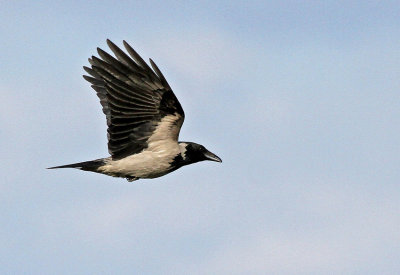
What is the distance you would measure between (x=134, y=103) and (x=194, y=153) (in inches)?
79.1

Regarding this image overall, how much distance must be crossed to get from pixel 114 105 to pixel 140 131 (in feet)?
2.42

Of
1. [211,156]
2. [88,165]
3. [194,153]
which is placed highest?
[211,156]

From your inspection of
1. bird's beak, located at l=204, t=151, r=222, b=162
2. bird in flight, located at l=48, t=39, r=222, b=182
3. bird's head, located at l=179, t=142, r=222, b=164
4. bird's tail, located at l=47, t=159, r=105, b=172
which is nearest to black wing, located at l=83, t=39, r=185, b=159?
bird in flight, located at l=48, t=39, r=222, b=182

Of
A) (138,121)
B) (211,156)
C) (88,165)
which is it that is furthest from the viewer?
(211,156)

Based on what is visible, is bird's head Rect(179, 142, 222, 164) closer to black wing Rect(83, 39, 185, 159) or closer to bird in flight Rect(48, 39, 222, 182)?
bird in flight Rect(48, 39, 222, 182)

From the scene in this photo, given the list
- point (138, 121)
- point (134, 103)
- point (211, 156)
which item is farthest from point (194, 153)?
point (134, 103)

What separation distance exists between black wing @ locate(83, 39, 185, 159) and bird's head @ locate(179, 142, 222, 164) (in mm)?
589

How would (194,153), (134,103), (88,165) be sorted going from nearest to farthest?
(134,103), (88,165), (194,153)

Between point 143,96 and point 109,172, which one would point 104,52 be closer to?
point 143,96

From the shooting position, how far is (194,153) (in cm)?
1973

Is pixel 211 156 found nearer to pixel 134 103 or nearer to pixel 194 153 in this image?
pixel 194 153

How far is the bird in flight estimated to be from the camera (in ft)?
58.8

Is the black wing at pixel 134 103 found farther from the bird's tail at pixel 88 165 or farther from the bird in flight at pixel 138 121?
the bird's tail at pixel 88 165

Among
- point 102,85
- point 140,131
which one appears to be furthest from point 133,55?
point 102,85
